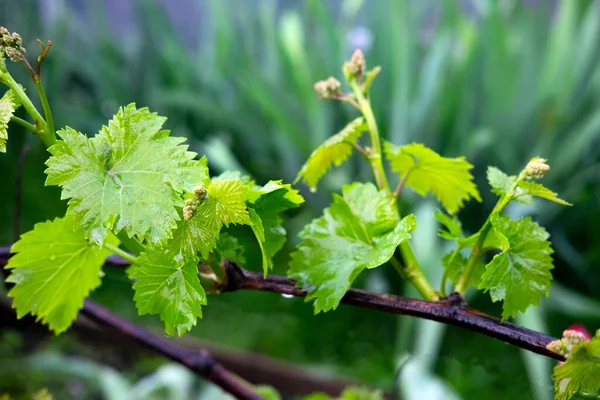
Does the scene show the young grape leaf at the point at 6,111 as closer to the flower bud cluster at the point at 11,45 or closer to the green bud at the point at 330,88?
the flower bud cluster at the point at 11,45

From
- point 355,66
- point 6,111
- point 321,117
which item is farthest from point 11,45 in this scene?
point 321,117

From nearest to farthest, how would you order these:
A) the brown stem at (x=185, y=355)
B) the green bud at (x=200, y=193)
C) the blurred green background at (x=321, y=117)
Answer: the green bud at (x=200, y=193)
the brown stem at (x=185, y=355)
the blurred green background at (x=321, y=117)

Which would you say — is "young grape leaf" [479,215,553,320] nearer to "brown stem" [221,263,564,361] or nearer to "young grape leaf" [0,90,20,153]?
"brown stem" [221,263,564,361]

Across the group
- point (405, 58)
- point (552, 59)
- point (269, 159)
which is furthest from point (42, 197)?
point (552, 59)

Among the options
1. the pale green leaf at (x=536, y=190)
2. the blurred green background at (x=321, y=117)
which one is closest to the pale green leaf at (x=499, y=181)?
the pale green leaf at (x=536, y=190)

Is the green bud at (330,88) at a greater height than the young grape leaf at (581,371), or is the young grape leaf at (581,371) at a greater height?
the green bud at (330,88)

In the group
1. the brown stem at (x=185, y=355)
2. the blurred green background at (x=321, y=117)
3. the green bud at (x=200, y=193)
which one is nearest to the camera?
the green bud at (x=200, y=193)
